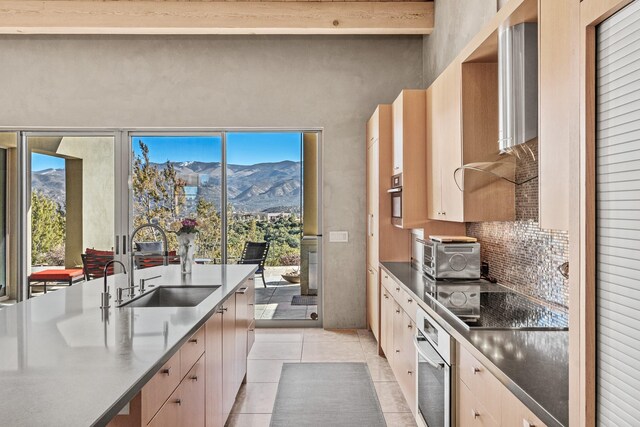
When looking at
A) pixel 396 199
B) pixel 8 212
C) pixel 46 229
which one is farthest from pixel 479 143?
pixel 8 212

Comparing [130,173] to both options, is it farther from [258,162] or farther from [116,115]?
[258,162]

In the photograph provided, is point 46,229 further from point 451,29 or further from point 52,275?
point 451,29

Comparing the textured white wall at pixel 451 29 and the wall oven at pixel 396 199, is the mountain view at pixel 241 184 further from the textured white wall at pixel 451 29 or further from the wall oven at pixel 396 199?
the textured white wall at pixel 451 29

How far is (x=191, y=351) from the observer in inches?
75.0

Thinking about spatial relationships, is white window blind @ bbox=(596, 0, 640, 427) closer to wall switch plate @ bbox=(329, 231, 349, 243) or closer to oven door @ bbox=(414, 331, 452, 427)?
oven door @ bbox=(414, 331, 452, 427)

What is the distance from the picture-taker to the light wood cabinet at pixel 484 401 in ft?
4.42

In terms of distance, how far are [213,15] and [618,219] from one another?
4.44 meters

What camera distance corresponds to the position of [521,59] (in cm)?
206

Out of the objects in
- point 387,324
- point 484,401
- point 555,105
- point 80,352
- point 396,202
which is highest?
point 555,105

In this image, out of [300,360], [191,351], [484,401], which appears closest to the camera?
[484,401]

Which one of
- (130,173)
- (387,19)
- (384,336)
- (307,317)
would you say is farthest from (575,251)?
(130,173)

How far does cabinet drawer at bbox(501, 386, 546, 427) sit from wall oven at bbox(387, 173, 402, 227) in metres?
2.37

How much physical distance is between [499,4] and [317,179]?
2786mm

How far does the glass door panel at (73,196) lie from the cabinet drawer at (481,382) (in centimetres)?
442
